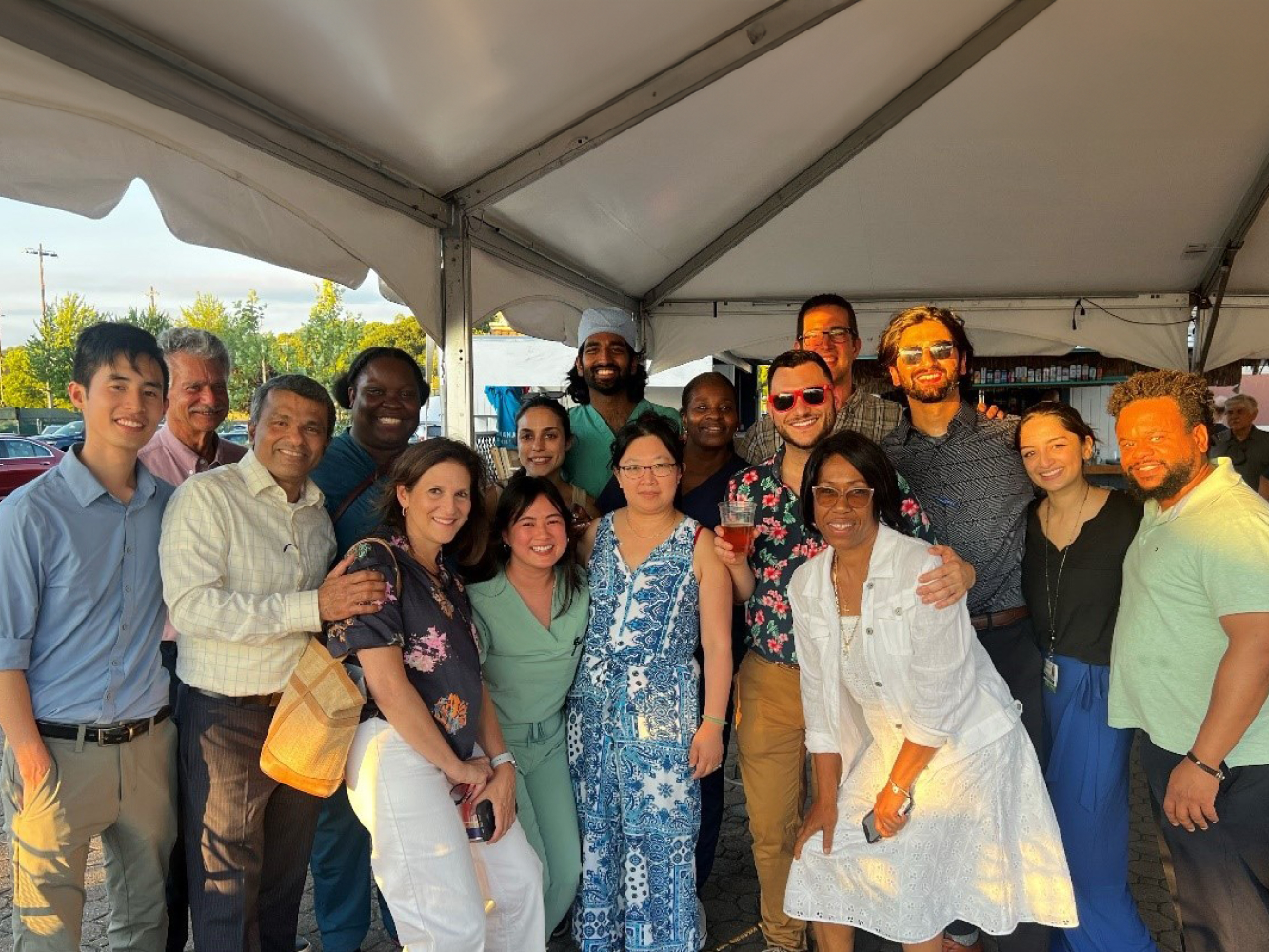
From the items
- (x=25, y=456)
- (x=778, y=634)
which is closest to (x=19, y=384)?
(x=25, y=456)

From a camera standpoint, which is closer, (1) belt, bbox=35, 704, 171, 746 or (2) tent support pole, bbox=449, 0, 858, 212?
(1) belt, bbox=35, 704, 171, 746

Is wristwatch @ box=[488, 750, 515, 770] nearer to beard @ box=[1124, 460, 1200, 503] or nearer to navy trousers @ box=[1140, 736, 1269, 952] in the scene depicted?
navy trousers @ box=[1140, 736, 1269, 952]

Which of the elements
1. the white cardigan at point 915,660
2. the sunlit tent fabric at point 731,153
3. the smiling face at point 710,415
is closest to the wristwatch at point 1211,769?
the white cardigan at point 915,660

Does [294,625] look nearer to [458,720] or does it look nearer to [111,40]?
[458,720]

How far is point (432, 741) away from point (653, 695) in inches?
29.1

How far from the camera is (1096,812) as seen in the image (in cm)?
256

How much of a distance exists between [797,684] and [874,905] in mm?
676

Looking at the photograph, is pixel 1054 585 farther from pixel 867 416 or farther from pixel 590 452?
pixel 590 452

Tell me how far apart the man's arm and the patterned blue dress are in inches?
54.6

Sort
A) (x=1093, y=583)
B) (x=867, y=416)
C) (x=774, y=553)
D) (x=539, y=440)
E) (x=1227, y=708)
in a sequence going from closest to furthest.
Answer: (x=1227, y=708), (x=1093, y=583), (x=774, y=553), (x=867, y=416), (x=539, y=440)

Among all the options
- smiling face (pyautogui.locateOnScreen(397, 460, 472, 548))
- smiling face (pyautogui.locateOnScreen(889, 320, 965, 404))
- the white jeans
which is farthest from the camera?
smiling face (pyautogui.locateOnScreen(889, 320, 965, 404))

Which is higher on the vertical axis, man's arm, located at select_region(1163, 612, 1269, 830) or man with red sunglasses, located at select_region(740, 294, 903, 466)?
man with red sunglasses, located at select_region(740, 294, 903, 466)

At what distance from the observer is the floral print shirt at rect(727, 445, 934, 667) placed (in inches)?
111

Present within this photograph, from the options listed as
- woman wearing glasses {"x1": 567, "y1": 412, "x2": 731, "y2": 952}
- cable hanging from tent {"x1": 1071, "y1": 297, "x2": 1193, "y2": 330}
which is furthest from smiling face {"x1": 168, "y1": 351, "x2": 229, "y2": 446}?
cable hanging from tent {"x1": 1071, "y1": 297, "x2": 1193, "y2": 330}
